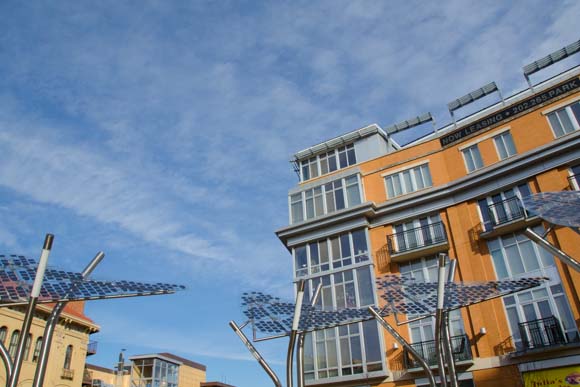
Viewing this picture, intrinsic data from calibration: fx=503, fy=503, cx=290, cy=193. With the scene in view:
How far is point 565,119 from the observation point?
27.4 metres

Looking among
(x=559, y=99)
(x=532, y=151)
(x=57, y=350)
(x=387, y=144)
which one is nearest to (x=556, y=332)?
(x=532, y=151)

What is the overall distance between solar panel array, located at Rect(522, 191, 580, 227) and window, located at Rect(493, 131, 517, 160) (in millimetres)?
13415

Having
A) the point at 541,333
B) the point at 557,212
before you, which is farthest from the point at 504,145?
the point at 557,212

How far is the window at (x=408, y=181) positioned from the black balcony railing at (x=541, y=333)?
10450 millimetres

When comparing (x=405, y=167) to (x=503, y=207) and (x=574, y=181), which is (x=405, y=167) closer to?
(x=503, y=207)

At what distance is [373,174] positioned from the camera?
34250 millimetres

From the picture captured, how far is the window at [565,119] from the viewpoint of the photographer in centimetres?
2694

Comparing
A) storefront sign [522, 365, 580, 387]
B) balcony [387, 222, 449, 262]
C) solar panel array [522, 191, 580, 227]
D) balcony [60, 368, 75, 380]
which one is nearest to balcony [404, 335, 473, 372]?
storefront sign [522, 365, 580, 387]

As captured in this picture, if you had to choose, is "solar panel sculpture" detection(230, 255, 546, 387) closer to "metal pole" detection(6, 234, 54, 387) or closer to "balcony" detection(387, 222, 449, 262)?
"metal pole" detection(6, 234, 54, 387)

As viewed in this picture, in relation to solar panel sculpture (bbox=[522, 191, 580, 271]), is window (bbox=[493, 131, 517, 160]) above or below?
above

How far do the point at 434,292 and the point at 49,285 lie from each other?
13.3 meters

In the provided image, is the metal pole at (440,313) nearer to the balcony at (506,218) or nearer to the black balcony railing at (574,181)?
the balcony at (506,218)

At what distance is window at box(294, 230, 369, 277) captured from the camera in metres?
31.7

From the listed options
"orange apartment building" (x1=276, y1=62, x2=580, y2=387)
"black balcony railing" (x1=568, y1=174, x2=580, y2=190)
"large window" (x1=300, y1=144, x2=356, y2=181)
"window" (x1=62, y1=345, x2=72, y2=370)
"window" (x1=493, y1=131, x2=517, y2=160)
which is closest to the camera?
"orange apartment building" (x1=276, y1=62, x2=580, y2=387)
